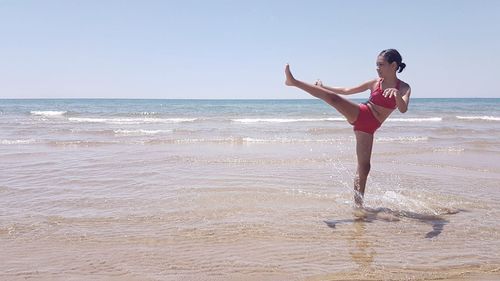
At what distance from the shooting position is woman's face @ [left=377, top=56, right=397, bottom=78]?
5004mm

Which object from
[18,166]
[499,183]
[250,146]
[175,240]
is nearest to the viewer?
[175,240]

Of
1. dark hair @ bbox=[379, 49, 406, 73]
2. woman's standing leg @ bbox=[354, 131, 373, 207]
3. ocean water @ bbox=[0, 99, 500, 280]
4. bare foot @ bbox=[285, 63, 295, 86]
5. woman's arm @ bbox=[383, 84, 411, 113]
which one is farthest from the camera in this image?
woman's standing leg @ bbox=[354, 131, 373, 207]

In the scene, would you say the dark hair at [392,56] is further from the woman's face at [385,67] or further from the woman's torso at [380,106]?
Answer: the woman's torso at [380,106]

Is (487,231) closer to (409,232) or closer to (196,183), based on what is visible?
(409,232)

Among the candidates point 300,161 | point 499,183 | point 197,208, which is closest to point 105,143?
point 300,161

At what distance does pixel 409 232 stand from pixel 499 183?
339cm

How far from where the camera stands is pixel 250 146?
11977 millimetres

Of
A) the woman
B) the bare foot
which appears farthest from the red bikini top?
the bare foot

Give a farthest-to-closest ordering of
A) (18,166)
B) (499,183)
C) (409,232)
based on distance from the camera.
Result: (18,166) < (499,183) < (409,232)

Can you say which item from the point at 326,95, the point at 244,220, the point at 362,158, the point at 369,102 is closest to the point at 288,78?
the point at 326,95

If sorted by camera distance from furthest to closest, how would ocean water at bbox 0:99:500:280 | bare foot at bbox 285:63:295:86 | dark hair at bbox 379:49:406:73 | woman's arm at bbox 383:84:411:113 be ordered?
dark hair at bbox 379:49:406:73
bare foot at bbox 285:63:295:86
woman's arm at bbox 383:84:411:113
ocean water at bbox 0:99:500:280

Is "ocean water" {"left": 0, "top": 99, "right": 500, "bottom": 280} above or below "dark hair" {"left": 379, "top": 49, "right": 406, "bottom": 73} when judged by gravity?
below

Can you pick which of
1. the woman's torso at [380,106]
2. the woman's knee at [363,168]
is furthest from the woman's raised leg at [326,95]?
the woman's knee at [363,168]

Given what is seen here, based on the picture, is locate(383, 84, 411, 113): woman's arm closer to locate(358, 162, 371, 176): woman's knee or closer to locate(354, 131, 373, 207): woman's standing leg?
locate(354, 131, 373, 207): woman's standing leg
